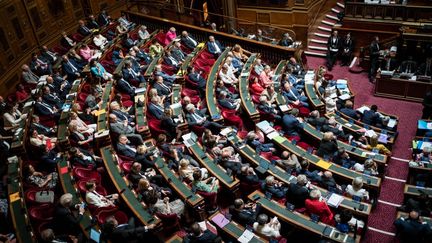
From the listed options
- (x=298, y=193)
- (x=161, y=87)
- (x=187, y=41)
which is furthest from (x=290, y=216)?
(x=187, y=41)

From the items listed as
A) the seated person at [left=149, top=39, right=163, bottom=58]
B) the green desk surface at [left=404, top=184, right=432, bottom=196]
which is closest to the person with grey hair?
the green desk surface at [left=404, top=184, right=432, bottom=196]

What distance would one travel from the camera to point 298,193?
634cm

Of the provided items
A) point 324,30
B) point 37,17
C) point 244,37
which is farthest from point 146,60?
point 324,30

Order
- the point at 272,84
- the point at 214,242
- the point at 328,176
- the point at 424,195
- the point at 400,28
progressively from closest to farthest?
the point at 214,242, the point at 424,195, the point at 328,176, the point at 272,84, the point at 400,28

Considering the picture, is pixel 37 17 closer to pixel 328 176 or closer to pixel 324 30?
pixel 324 30

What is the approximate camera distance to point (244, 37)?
12.2 m

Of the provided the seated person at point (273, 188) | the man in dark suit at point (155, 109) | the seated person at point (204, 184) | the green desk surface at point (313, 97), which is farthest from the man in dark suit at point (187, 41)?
the seated person at point (273, 188)

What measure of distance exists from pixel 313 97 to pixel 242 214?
431 cm

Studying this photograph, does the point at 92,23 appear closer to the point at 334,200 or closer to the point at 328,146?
the point at 328,146

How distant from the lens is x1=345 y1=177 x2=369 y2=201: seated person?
259 inches

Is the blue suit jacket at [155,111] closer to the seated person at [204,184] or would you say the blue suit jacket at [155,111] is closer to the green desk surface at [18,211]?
the seated person at [204,184]

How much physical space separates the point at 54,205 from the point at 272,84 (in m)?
5.69

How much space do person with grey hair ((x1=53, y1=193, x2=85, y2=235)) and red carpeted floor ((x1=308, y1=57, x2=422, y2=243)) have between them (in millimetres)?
4551

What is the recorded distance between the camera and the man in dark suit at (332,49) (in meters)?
12.2
